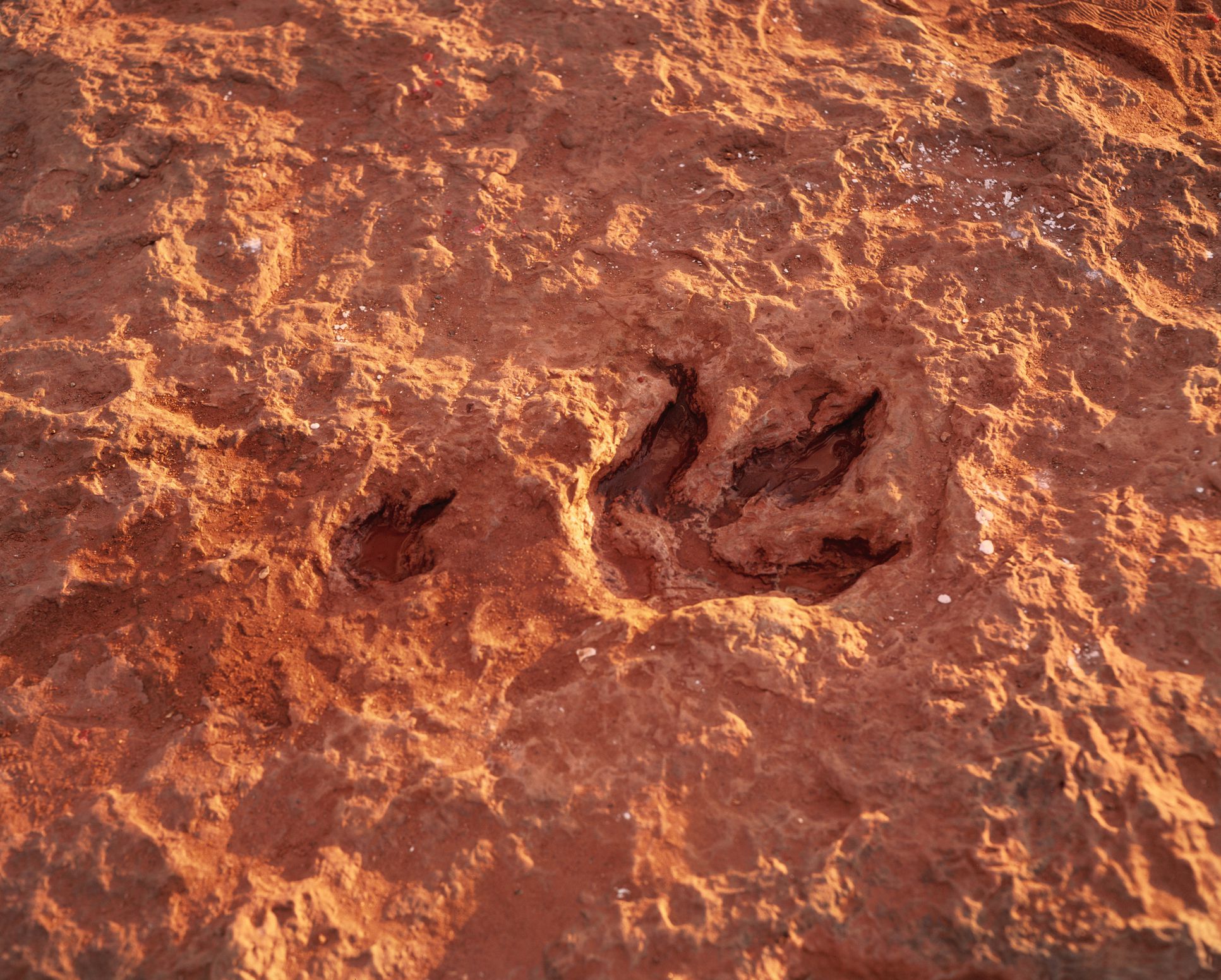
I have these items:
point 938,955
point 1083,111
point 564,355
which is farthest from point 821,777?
point 1083,111

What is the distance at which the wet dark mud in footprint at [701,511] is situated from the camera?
309 centimetres

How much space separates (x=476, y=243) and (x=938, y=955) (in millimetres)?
2968

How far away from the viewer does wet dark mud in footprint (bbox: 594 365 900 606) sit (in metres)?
3.09

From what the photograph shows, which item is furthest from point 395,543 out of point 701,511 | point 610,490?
point 701,511

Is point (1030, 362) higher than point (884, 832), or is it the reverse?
point (1030, 362)

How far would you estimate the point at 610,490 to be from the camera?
3316mm

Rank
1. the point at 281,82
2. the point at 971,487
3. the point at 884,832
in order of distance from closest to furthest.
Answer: the point at 884,832 < the point at 971,487 < the point at 281,82

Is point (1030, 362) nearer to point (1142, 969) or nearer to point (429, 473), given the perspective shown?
point (1142, 969)

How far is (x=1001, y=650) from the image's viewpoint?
2.67m

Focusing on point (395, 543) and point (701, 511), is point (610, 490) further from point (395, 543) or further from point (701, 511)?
point (395, 543)

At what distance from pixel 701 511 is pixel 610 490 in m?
0.34

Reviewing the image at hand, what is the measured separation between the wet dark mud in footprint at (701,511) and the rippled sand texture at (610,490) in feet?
0.05

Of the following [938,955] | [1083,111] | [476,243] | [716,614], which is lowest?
[938,955]

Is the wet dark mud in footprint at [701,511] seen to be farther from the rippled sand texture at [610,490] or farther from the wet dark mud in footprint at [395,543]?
the wet dark mud in footprint at [395,543]
